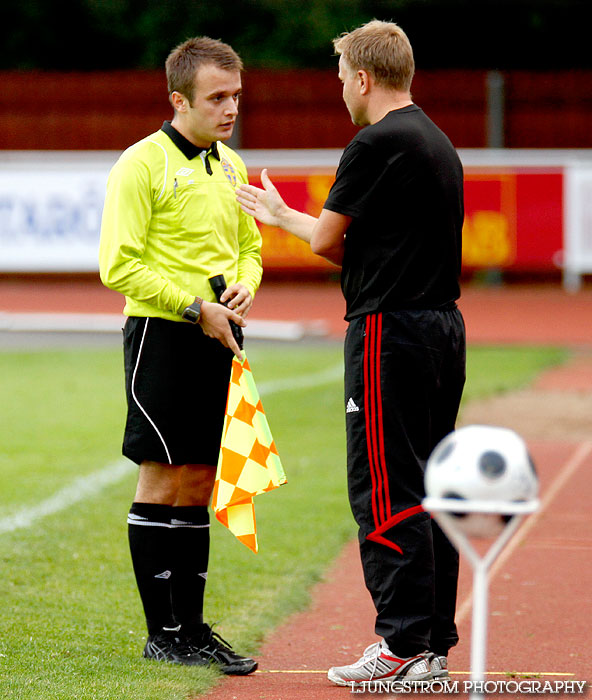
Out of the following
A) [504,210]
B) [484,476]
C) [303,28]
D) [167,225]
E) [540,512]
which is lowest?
[540,512]

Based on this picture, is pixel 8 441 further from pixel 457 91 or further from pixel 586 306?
pixel 457 91

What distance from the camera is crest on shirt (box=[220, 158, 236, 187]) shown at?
4426 millimetres

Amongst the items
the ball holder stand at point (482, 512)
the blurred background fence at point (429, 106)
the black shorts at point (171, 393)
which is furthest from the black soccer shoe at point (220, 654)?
the blurred background fence at point (429, 106)

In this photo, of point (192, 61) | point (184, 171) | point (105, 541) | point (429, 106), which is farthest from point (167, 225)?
point (429, 106)

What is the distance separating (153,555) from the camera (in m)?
4.32

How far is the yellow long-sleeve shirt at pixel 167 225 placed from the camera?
13.6 ft

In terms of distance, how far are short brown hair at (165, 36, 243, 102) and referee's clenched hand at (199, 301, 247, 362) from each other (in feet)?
2.43

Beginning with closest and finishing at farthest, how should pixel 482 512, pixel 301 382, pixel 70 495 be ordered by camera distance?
pixel 482 512 < pixel 70 495 < pixel 301 382

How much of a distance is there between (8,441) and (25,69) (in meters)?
19.4

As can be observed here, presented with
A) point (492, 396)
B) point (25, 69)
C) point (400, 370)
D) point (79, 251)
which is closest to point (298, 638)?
point (400, 370)

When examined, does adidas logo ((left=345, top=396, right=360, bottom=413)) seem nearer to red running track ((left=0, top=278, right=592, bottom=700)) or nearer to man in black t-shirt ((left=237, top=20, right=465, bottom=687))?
man in black t-shirt ((left=237, top=20, right=465, bottom=687))

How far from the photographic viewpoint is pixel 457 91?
74.6 feet

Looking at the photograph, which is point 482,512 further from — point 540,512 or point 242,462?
point 540,512

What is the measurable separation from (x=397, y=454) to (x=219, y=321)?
0.78 m
